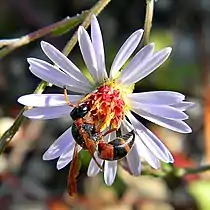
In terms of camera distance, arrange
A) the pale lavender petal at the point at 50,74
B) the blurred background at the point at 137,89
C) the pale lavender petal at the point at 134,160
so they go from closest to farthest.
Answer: the pale lavender petal at the point at 50,74, the pale lavender petal at the point at 134,160, the blurred background at the point at 137,89

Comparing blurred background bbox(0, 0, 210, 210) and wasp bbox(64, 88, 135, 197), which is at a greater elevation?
wasp bbox(64, 88, 135, 197)

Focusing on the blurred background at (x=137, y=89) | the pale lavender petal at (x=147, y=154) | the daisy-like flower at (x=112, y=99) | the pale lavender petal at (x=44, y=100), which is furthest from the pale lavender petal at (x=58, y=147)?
the blurred background at (x=137, y=89)

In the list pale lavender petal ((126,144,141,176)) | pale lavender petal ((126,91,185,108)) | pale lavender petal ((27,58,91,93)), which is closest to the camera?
pale lavender petal ((126,91,185,108))

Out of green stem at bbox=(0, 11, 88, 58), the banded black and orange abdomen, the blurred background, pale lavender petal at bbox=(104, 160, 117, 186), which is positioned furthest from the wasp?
the blurred background

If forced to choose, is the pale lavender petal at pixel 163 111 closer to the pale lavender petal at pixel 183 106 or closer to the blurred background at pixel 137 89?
the pale lavender petal at pixel 183 106

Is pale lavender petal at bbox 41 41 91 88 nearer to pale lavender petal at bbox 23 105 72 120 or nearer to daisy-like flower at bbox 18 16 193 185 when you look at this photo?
daisy-like flower at bbox 18 16 193 185

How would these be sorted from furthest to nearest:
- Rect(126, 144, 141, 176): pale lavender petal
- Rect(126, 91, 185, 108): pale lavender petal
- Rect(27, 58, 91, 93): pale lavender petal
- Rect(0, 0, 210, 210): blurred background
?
1. Rect(0, 0, 210, 210): blurred background
2. Rect(126, 144, 141, 176): pale lavender petal
3. Rect(27, 58, 91, 93): pale lavender petal
4. Rect(126, 91, 185, 108): pale lavender petal

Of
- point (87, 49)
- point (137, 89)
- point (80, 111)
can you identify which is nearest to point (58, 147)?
point (80, 111)
